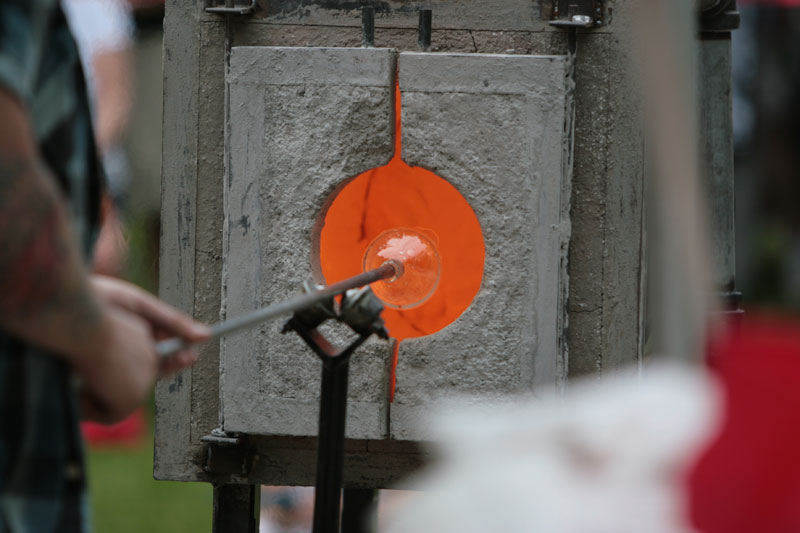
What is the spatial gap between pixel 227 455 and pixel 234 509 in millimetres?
223

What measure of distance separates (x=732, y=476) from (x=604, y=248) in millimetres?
1889

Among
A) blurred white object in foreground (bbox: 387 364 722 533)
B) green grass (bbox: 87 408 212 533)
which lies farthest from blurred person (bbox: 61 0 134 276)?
blurred white object in foreground (bbox: 387 364 722 533)

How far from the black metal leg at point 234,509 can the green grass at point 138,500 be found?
8.84 feet

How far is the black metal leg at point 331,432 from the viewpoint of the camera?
2.01 m

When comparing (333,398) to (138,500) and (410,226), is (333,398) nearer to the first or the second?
(410,226)

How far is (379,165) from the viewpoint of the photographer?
273cm

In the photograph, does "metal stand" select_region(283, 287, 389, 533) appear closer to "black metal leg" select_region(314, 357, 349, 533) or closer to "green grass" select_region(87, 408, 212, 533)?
"black metal leg" select_region(314, 357, 349, 533)

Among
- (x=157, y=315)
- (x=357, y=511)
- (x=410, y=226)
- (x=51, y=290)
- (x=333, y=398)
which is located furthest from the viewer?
(x=357, y=511)

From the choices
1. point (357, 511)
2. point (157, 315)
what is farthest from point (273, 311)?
point (357, 511)

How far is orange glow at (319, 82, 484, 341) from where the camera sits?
10.3 feet

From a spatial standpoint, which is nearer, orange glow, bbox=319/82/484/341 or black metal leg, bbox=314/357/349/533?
black metal leg, bbox=314/357/349/533

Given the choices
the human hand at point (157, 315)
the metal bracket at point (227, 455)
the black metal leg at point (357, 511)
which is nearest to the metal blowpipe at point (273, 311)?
the human hand at point (157, 315)

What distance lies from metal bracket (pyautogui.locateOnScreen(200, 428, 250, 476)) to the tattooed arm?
1.57 metres

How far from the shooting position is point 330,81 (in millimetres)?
2723
